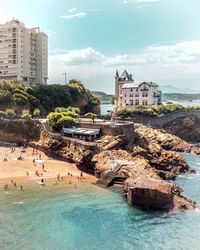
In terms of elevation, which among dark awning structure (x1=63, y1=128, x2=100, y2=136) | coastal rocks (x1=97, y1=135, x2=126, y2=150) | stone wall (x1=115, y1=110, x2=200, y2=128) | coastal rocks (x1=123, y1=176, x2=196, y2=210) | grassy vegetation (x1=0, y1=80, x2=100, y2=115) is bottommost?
coastal rocks (x1=123, y1=176, x2=196, y2=210)

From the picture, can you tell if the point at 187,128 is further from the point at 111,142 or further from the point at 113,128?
the point at 111,142

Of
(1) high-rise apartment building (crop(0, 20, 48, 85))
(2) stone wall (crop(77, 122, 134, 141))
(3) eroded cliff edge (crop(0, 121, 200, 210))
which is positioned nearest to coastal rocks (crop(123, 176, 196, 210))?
(3) eroded cliff edge (crop(0, 121, 200, 210))

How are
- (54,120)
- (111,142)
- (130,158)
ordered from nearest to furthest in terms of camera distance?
1. (130,158)
2. (111,142)
3. (54,120)

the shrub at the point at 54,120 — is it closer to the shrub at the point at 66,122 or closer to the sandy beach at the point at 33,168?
the shrub at the point at 66,122

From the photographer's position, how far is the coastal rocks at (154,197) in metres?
47.5

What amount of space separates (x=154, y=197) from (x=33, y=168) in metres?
25.7

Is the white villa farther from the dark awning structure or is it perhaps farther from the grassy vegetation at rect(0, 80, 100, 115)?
the dark awning structure

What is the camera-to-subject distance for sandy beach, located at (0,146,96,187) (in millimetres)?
60812

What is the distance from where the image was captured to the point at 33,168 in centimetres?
6544

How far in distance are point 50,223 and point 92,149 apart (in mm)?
26634

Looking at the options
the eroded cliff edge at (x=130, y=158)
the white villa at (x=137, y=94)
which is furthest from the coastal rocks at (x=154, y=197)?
the white villa at (x=137, y=94)

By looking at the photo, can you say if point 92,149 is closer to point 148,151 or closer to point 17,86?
point 148,151

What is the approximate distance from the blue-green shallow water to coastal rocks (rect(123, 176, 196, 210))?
153cm

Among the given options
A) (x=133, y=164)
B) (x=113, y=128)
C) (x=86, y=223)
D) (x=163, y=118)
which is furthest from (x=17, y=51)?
(x=86, y=223)
